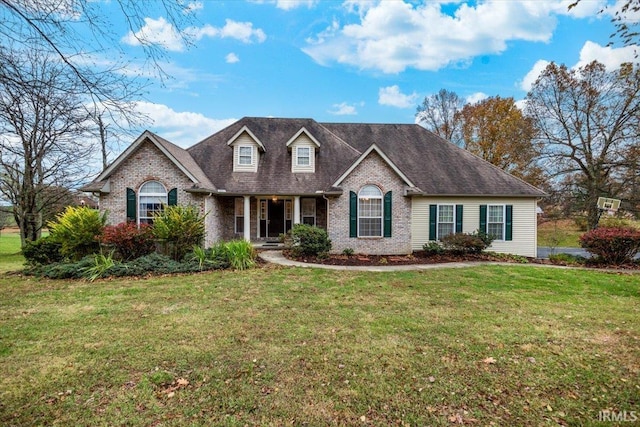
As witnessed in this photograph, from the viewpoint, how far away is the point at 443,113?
3130 cm

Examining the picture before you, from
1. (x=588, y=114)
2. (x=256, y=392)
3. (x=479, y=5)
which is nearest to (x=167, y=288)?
(x=256, y=392)

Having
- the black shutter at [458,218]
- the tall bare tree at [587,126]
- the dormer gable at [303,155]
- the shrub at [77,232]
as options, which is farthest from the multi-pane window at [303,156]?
the tall bare tree at [587,126]

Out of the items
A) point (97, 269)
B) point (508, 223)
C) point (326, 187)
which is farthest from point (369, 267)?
point (97, 269)

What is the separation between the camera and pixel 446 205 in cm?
1516

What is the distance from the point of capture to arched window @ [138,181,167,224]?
1266cm

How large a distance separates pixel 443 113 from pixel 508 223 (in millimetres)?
19735

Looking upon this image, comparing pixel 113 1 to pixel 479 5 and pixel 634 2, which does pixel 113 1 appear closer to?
pixel 634 2

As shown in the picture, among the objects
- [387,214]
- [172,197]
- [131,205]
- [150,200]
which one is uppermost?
[172,197]

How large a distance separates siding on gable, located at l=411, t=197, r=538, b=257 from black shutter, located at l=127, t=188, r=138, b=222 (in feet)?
42.2

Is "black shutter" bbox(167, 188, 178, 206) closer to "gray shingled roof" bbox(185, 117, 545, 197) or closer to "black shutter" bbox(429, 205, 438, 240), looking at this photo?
"gray shingled roof" bbox(185, 117, 545, 197)

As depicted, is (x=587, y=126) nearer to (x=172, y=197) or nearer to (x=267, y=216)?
(x=267, y=216)

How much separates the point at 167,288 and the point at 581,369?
28.0 feet

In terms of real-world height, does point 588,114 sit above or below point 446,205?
above

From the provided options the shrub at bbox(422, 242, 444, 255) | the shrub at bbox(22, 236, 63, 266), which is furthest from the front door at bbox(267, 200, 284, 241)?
the shrub at bbox(22, 236, 63, 266)
